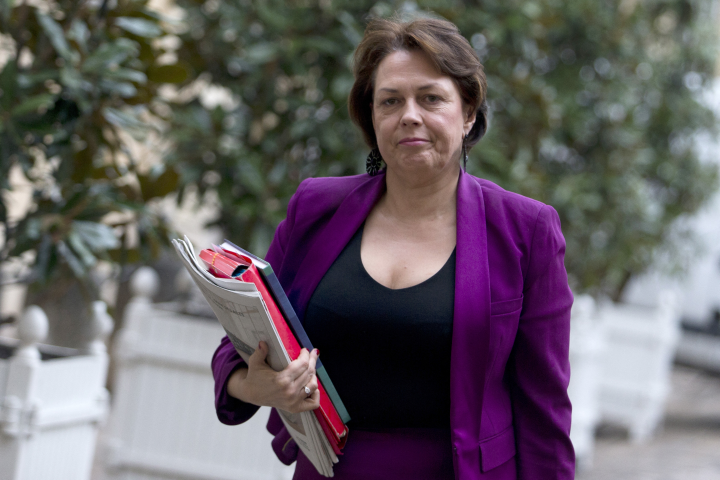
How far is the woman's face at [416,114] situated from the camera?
185cm

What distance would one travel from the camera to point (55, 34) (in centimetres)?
313

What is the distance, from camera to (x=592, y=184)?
22.6 feet

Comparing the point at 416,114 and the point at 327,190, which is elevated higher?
the point at 416,114

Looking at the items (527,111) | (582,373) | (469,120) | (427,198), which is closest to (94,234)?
(427,198)

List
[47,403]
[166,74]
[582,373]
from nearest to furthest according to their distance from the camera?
1. [47,403]
2. [166,74]
3. [582,373]

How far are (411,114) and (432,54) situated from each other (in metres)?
0.15

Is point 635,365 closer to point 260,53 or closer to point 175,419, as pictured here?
point 175,419

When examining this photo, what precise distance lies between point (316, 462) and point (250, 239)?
7.84 ft

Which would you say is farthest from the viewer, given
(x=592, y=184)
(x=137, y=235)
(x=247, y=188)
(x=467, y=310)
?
(x=592, y=184)

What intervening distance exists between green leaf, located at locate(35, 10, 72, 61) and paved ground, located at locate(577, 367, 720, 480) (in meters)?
5.08

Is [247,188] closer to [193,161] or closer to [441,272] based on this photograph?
[193,161]

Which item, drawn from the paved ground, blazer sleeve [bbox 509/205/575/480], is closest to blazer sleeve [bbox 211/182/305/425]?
blazer sleeve [bbox 509/205/575/480]

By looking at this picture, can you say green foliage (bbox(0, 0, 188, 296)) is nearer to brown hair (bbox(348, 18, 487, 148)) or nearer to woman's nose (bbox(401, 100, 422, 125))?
brown hair (bbox(348, 18, 487, 148))

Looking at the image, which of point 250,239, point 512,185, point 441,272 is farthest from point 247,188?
point 441,272
